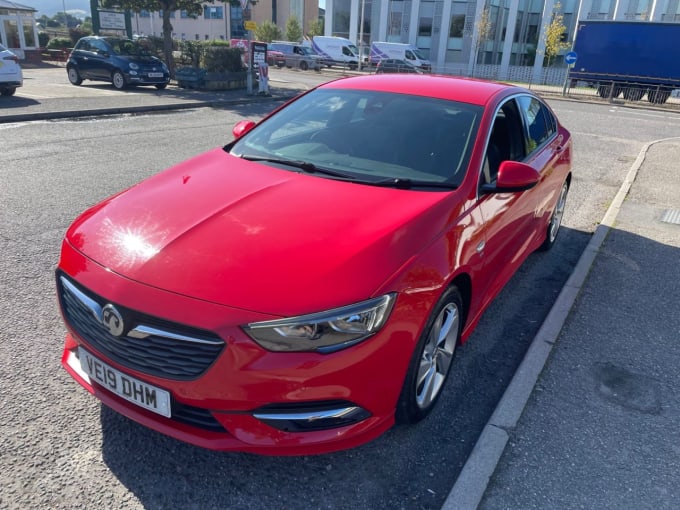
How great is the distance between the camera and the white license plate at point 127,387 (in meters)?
2.27

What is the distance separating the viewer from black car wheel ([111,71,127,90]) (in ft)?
58.3

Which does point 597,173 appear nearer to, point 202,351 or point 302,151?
point 302,151

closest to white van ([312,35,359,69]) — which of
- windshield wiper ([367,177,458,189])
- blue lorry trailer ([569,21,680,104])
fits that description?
blue lorry trailer ([569,21,680,104])

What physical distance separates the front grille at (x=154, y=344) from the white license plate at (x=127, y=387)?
2.5 inches

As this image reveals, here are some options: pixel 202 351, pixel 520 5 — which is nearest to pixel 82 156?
pixel 202 351

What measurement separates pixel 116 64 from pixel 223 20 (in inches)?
2702

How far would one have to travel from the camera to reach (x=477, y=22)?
1921 inches

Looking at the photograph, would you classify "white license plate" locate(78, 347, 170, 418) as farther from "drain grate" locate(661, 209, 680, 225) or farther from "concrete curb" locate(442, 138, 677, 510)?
"drain grate" locate(661, 209, 680, 225)

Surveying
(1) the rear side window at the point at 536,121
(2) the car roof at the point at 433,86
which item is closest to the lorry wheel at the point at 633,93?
(1) the rear side window at the point at 536,121

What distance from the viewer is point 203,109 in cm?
1511

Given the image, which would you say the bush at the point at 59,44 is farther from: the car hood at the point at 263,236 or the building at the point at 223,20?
the building at the point at 223,20

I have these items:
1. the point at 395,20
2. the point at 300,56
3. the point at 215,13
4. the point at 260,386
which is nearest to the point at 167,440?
the point at 260,386

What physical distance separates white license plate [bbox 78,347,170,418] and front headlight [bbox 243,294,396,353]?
514 millimetres

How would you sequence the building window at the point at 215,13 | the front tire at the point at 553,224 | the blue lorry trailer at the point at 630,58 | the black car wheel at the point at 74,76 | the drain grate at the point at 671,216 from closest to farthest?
the front tire at the point at 553,224
the drain grate at the point at 671,216
the black car wheel at the point at 74,76
the blue lorry trailer at the point at 630,58
the building window at the point at 215,13
